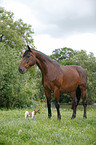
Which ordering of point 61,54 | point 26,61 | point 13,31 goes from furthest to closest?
point 61,54
point 13,31
point 26,61

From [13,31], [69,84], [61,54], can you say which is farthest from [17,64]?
[61,54]

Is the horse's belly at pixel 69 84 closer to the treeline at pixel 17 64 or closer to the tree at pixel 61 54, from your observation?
the treeline at pixel 17 64

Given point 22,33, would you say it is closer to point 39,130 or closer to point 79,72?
point 79,72

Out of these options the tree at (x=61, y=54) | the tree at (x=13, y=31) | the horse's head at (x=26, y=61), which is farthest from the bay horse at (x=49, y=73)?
the tree at (x=61, y=54)

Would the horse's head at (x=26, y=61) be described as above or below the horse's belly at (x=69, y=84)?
above

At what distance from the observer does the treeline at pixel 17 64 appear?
1352cm

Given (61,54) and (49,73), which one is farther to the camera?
(61,54)

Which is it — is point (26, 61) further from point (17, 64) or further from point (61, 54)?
point (61, 54)

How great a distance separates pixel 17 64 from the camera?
47.4 ft

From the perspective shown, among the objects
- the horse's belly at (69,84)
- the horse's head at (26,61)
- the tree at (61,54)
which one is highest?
the tree at (61,54)

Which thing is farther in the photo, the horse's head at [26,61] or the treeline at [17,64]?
the treeline at [17,64]

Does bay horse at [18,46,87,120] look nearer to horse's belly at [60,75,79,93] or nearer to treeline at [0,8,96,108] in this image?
horse's belly at [60,75,79,93]

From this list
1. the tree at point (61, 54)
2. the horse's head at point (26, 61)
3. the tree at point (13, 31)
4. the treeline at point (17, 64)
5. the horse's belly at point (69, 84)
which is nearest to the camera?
the horse's head at point (26, 61)

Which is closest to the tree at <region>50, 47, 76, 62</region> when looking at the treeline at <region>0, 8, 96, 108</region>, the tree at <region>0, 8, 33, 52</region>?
the treeline at <region>0, 8, 96, 108</region>
